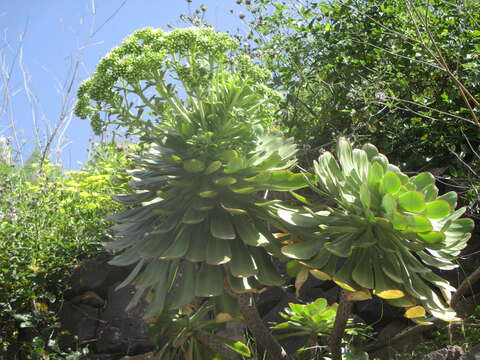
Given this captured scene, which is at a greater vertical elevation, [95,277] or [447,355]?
[95,277]

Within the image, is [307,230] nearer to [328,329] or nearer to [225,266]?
[225,266]

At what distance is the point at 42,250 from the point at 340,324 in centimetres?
277

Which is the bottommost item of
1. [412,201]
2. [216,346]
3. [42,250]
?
[216,346]

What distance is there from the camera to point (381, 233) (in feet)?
7.93

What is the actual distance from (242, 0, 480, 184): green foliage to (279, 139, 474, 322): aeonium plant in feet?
4.55

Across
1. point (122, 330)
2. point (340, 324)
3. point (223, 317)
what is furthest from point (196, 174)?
point (122, 330)

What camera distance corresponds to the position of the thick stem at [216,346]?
281 centimetres

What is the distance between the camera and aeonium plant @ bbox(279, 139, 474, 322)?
230cm

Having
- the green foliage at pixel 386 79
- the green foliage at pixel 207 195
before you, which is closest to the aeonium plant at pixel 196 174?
the green foliage at pixel 207 195

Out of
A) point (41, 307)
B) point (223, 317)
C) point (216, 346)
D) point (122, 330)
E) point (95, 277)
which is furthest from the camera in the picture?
point (95, 277)

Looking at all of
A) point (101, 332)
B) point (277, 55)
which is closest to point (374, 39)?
point (277, 55)

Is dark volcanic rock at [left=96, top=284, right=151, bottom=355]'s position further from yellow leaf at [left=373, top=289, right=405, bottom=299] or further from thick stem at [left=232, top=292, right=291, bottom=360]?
yellow leaf at [left=373, top=289, right=405, bottom=299]

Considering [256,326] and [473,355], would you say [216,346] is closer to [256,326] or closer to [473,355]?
[256,326]

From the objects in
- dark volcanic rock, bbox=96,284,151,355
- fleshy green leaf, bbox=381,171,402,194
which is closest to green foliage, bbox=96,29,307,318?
fleshy green leaf, bbox=381,171,402,194
